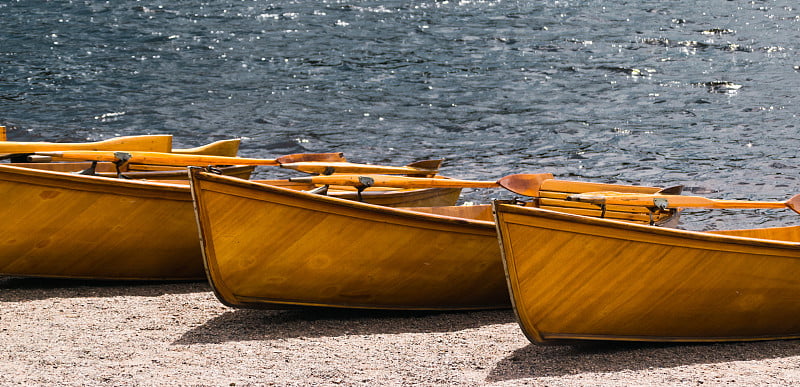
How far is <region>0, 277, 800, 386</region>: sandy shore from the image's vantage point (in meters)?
5.73

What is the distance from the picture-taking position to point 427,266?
7.12 metres

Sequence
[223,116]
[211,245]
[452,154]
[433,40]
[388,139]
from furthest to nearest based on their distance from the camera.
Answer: [433,40], [223,116], [388,139], [452,154], [211,245]

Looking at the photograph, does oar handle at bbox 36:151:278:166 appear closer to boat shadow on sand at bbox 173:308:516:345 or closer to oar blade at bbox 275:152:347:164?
oar blade at bbox 275:152:347:164

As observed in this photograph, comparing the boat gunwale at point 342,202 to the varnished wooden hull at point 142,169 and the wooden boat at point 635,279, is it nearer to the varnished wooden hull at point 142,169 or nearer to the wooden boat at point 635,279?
the wooden boat at point 635,279

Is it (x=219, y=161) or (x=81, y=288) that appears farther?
(x=219, y=161)

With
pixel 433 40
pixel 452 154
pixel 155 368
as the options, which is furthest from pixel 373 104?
pixel 155 368

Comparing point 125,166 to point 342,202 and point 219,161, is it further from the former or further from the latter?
point 342,202

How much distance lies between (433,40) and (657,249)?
22.0m

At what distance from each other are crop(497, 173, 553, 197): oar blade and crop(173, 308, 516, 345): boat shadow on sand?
91 cm

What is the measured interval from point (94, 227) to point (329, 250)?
2.04 m

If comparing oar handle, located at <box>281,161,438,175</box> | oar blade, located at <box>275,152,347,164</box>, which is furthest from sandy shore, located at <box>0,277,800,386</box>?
oar blade, located at <box>275,152,347,164</box>

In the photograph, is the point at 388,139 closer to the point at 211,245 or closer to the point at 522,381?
the point at 211,245

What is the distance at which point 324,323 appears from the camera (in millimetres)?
7074

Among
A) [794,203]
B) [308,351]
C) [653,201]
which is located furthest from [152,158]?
[794,203]
